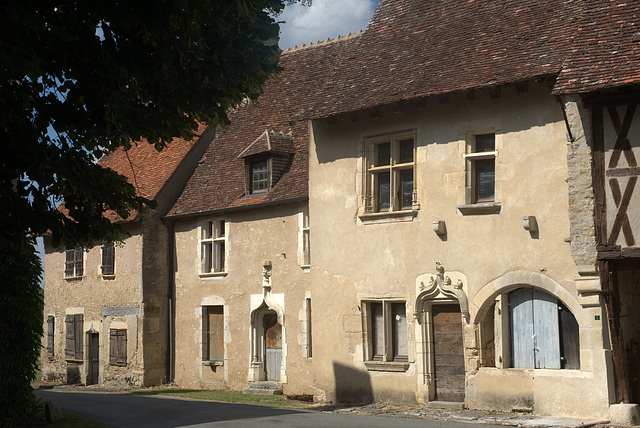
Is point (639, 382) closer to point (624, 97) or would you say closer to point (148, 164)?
point (624, 97)

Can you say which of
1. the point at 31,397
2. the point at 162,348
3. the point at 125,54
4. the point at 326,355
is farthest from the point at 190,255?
the point at 125,54

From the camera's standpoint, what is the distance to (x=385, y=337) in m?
15.9

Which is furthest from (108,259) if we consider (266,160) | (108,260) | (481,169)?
(481,169)

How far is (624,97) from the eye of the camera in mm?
12758

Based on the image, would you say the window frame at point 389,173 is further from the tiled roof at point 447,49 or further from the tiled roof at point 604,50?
the tiled roof at point 604,50

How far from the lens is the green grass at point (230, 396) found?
16.9m

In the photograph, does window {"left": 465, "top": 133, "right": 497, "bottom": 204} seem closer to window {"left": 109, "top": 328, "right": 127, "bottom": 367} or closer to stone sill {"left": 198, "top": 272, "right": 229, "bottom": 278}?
stone sill {"left": 198, "top": 272, "right": 229, "bottom": 278}

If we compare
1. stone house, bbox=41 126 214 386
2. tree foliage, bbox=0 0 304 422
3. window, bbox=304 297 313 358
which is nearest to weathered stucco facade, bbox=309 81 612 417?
window, bbox=304 297 313 358

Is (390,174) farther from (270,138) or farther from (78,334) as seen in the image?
(78,334)

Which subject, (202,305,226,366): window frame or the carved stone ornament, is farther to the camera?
(202,305,226,366): window frame

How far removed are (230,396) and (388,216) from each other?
19.8ft

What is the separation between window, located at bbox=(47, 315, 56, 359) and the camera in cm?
2731

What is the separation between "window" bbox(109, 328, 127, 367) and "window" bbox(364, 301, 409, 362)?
9790 mm

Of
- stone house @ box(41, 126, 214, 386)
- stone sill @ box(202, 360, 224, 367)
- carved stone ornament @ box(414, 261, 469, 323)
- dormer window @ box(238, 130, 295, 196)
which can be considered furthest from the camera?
stone house @ box(41, 126, 214, 386)
